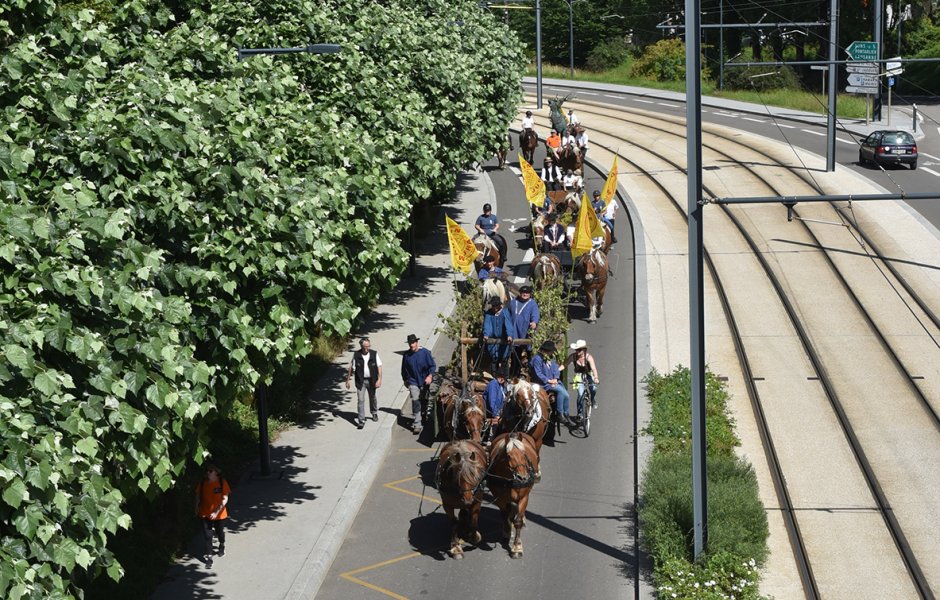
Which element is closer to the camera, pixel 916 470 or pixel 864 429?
pixel 916 470

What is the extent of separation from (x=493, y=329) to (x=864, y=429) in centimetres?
639

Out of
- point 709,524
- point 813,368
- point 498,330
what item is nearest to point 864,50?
point 813,368

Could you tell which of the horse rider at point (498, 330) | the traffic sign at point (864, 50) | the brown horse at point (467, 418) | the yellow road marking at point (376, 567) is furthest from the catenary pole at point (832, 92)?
the yellow road marking at point (376, 567)

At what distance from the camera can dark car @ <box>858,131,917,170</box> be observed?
154 feet

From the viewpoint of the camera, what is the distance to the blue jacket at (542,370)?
21438mm

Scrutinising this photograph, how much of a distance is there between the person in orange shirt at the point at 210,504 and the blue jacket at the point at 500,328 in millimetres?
6259

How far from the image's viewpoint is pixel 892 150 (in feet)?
154

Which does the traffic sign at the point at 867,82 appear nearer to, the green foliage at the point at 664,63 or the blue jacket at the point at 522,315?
the green foliage at the point at 664,63

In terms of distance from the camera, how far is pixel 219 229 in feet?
51.2

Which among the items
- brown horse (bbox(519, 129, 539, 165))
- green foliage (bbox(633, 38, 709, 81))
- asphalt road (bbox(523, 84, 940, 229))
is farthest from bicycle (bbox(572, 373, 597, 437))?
green foliage (bbox(633, 38, 709, 81))

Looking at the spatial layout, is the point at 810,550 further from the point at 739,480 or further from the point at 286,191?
the point at 286,191

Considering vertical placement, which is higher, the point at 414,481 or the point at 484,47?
the point at 484,47

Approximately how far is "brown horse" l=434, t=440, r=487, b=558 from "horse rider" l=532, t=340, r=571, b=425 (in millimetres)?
4037

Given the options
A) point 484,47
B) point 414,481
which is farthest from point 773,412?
point 484,47
